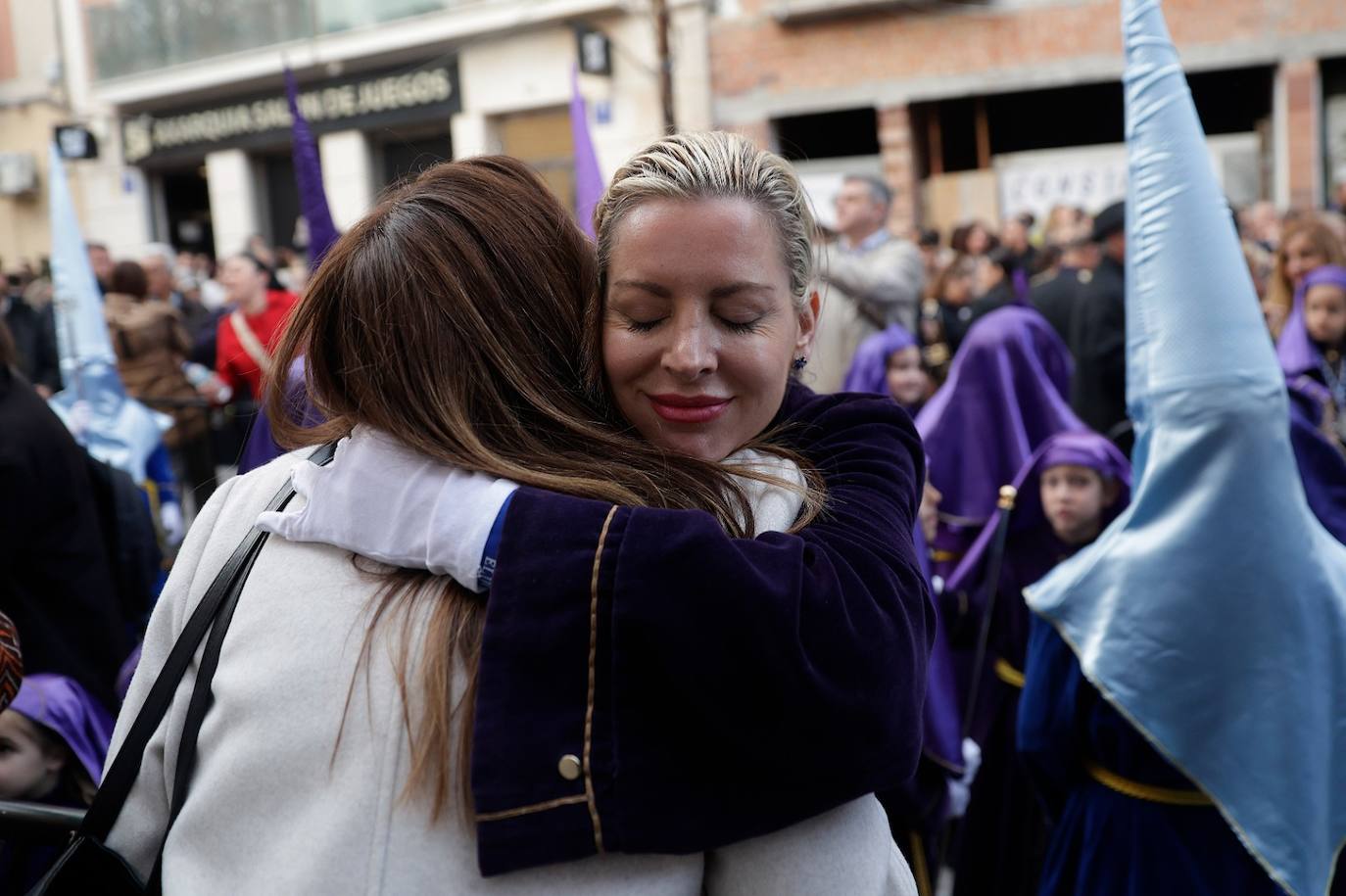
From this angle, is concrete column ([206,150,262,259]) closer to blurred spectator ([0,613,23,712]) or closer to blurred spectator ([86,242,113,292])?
blurred spectator ([86,242,113,292])

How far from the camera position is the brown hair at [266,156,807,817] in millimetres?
1225

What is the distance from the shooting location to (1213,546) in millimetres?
2285

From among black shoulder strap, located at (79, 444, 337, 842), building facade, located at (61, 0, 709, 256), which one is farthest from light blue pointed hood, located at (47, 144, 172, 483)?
building facade, located at (61, 0, 709, 256)

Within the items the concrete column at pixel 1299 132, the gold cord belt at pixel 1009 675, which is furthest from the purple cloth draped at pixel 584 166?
the concrete column at pixel 1299 132

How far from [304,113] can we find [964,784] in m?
17.7

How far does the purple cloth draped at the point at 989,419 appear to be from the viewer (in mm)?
4340

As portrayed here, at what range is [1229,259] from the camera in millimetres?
2186

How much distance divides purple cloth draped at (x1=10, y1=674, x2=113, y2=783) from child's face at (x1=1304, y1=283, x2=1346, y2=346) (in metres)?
4.56

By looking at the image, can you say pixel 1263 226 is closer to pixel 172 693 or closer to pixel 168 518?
pixel 168 518

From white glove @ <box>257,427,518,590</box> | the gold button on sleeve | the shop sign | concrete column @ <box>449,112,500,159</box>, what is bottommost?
the gold button on sleeve

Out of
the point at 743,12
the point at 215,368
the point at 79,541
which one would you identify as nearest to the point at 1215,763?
the point at 79,541

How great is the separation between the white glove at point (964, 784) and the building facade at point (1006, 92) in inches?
349

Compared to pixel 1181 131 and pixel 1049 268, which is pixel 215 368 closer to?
pixel 1049 268

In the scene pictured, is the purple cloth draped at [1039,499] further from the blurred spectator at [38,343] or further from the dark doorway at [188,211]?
the dark doorway at [188,211]
